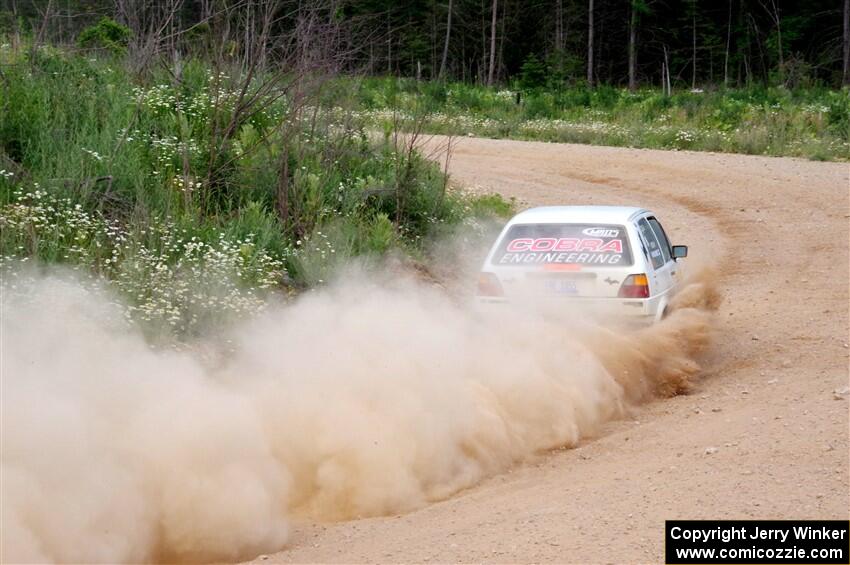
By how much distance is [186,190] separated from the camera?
11.9m

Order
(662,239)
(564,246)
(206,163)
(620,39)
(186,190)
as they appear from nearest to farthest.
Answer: (564,246) < (186,190) < (662,239) < (206,163) < (620,39)

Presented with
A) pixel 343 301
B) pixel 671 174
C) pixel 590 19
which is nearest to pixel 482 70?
pixel 590 19

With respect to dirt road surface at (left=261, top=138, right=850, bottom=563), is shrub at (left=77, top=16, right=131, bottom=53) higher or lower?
higher

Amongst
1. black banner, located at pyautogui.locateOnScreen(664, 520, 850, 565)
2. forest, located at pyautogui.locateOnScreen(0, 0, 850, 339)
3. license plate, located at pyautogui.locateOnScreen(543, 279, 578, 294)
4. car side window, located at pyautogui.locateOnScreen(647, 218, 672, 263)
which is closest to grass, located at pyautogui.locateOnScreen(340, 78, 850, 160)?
forest, located at pyautogui.locateOnScreen(0, 0, 850, 339)

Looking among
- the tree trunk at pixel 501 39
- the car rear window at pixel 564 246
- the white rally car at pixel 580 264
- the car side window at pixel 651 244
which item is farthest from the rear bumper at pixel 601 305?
the tree trunk at pixel 501 39

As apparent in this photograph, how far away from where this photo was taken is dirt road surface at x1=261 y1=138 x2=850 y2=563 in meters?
6.66

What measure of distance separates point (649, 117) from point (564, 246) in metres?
23.4

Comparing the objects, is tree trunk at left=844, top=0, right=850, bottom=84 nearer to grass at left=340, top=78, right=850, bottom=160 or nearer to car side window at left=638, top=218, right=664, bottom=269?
grass at left=340, top=78, right=850, bottom=160

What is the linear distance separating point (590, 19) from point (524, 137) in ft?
84.5

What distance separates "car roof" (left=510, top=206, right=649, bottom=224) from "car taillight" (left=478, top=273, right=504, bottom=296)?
0.80 metres

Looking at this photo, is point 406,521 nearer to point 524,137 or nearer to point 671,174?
point 671,174

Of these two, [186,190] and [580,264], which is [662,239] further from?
[186,190]

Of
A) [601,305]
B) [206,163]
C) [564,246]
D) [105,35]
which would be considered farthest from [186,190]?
[105,35]

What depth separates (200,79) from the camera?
47.2 ft
